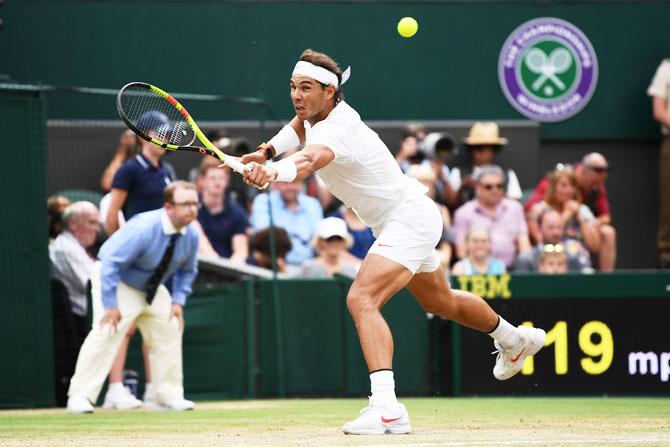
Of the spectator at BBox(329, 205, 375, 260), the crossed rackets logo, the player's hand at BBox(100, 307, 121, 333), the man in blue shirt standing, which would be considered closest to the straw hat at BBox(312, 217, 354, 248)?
the spectator at BBox(329, 205, 375, 260)

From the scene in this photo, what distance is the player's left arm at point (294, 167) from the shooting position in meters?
7.61

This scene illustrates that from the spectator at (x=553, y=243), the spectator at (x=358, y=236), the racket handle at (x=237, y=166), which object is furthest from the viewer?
the spectator at (x=358, y=236)

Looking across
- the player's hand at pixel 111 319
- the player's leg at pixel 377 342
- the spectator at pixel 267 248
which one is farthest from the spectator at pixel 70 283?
the player's leg at pixel 377 342

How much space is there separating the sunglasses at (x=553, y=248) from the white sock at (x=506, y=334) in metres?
4.23

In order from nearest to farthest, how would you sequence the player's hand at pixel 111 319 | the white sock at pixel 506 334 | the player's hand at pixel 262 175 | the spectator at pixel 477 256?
the player's hand at pixel 262 175
the white sock at pixel 506 334
the player's hand at pixel 111 319
the spectator at pixel 477 256

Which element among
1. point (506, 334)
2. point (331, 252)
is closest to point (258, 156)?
point (506, 334)

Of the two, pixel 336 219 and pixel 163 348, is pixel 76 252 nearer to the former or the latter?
pixel 163 348

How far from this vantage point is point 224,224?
14.0 m

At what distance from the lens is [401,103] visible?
16844 mm

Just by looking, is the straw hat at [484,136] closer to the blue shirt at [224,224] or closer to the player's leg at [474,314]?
the blue shirt at [224,224]

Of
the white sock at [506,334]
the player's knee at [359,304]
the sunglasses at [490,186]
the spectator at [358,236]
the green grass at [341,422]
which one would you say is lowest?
the green grass at [341,422]

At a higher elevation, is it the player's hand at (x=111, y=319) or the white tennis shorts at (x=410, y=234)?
the white tennis shorts at (x=410, y=234)

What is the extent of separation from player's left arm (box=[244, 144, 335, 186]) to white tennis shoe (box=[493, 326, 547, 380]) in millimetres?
2313

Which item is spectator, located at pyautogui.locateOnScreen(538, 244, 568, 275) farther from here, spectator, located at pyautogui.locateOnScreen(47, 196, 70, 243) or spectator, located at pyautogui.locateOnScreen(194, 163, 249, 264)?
spectator, located at pyautogui.locateOnScreen(47, 196, 70, 243)
